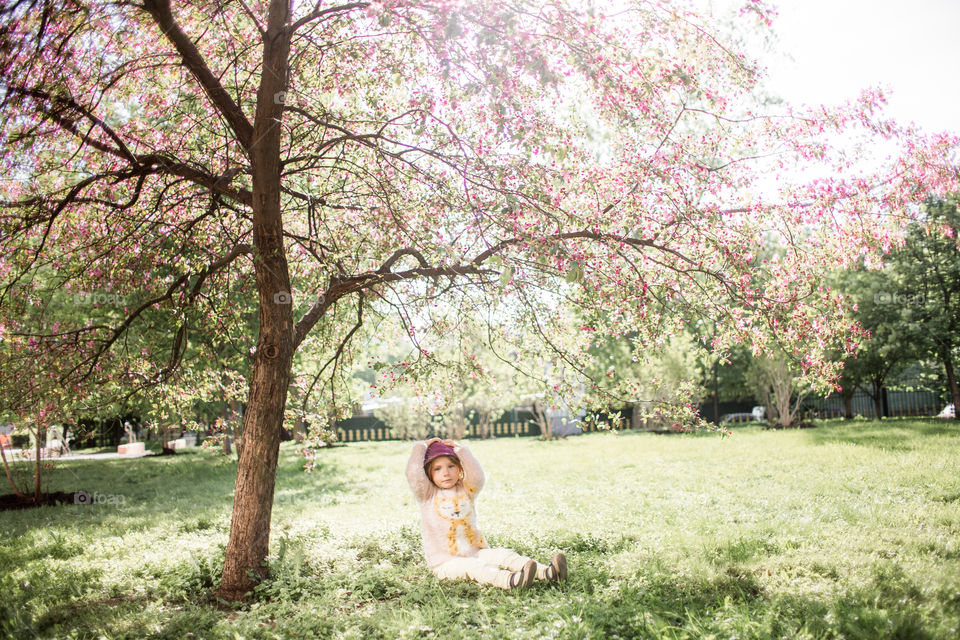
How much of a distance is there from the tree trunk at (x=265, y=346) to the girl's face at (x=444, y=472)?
55.9 inches

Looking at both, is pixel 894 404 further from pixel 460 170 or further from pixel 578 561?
pixel 460 170

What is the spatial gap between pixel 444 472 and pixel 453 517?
40 centimetres

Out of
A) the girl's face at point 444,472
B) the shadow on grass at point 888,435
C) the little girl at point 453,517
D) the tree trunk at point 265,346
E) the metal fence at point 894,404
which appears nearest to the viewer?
the little girl at point 453,517

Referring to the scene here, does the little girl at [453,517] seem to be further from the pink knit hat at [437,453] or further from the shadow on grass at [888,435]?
the shadow on grass at [888,435]

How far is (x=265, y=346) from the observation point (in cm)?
598

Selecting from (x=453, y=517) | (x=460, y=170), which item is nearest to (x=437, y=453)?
(x=453, y=517)

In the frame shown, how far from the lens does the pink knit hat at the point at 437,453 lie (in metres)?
6.05

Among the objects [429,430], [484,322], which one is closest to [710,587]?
[484,322]

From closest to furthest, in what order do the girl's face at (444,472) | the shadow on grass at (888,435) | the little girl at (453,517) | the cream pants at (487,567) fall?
the cream pants at (487,567) < the little girl at (453,517) < the girl's face at (444,472) < the shadow on grass at (888,435)

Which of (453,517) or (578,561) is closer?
(453,517)

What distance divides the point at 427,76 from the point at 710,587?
5.45 m

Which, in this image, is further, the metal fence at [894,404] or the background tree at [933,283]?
the metal fence at [894,404]

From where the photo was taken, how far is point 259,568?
586 cm

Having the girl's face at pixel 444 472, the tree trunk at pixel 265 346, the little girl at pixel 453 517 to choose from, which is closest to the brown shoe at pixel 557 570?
the little girl at pixel 453 517
